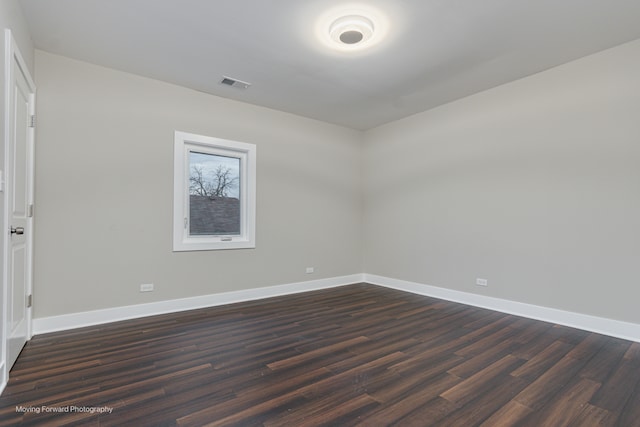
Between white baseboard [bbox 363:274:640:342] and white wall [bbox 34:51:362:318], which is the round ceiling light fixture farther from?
white baseboard [bbox 363:274:640:342]

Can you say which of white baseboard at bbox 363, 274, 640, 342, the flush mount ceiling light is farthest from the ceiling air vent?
white baseboard at bbox 363, 274, 640, 342

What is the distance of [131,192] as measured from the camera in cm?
354

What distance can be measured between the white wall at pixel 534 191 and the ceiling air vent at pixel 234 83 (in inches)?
102

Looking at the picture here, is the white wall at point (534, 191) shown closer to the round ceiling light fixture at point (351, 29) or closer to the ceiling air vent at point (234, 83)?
the round ceiling light fixture at point (351, 29)

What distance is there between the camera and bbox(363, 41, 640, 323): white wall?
301 cm

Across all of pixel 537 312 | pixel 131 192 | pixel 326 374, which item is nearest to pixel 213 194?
pixel 131 192

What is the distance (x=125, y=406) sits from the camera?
183 centimetres

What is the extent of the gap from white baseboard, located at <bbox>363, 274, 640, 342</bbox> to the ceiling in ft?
8.69

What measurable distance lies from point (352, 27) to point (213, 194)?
271cm

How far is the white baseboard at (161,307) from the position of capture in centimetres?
310

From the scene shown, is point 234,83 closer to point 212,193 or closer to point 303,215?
point 212,193

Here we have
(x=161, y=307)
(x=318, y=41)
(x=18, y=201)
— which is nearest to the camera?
(x=18, y=201)

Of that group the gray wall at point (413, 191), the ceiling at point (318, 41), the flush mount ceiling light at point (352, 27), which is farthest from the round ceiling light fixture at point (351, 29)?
the gray wall at point (413, 191)

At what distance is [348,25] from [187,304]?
349cm
